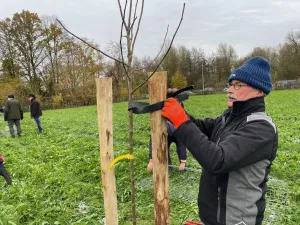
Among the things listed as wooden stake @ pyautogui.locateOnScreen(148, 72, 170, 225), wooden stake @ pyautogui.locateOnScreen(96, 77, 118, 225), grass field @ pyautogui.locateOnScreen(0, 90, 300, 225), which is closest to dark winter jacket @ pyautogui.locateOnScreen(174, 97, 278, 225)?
wooden stake @ pyautogui.locateOnScreen(148, 72, 170, 225)

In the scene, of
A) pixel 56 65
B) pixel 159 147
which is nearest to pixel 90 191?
pixel 159 147

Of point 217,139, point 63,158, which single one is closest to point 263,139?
point 217,139

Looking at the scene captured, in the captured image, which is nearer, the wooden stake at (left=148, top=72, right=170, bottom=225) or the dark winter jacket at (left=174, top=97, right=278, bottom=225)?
the dark winter jacket at (left=174, top=97, right=278, bottom=225)

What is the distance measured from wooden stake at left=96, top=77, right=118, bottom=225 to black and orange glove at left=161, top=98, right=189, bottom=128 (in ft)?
1.74

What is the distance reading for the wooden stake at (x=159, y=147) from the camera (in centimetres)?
211

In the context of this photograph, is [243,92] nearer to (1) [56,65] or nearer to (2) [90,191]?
(2) [90,191]

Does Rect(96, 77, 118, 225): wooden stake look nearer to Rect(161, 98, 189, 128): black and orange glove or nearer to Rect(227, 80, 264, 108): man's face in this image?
Rect(161, 98, 189, 128): black and orange glove

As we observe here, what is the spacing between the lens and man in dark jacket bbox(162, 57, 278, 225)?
5.61 feet

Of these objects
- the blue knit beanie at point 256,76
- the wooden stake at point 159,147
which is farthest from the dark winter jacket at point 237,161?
the wooden stake at point 159,147

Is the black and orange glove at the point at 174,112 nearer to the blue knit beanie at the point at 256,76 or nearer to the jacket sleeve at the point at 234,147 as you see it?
the jacket sleeve at the point at 234,147

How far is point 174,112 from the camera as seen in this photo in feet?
6.31

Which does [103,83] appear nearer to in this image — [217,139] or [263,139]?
[217,139]

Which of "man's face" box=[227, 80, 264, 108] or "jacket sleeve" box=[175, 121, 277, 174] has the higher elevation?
"man's face" box=[227, 80, 264, 108]

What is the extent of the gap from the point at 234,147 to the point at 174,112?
1.61 ft
